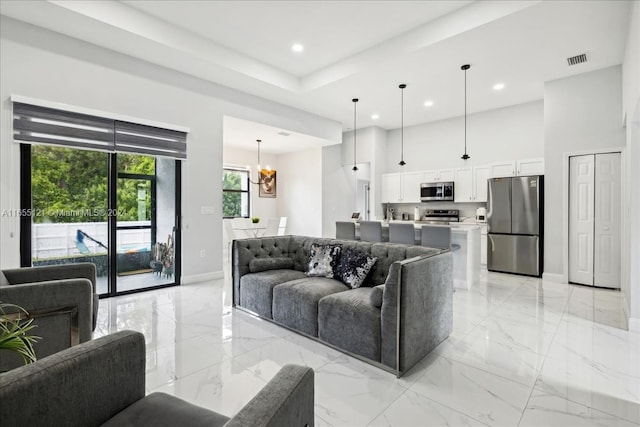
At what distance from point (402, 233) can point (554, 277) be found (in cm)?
266

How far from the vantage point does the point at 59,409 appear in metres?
0.97

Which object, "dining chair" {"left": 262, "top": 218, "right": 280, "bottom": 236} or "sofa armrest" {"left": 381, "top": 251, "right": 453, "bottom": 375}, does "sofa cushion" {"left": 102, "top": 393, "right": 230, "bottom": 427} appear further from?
"dining chair" {"left": 262, "top": 218, "right": 280, "bottom": 236}

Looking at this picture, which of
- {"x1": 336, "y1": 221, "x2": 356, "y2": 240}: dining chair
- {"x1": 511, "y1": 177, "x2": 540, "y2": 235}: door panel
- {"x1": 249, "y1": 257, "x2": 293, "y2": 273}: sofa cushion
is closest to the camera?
{"x1": 249, "y1": 257, "x2": 293, "y2": 273}: sofa cushion

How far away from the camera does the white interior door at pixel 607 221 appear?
176 inches

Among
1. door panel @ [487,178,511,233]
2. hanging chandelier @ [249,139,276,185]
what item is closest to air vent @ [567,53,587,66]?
door panel @ [487,178,511,233]

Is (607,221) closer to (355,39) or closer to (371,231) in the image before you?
(371,231)

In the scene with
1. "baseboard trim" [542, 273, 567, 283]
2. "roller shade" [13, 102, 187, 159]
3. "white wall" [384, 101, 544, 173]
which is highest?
"white wall" [384, 101, 544, 173]

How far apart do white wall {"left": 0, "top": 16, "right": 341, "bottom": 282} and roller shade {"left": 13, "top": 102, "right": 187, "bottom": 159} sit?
116mm

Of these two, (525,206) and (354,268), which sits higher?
(525,206)

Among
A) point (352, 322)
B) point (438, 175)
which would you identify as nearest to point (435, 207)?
point (438, 175)

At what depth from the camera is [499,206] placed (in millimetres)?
5734

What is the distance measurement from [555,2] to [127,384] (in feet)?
14.6

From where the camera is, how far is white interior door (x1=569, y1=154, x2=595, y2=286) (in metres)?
4.68

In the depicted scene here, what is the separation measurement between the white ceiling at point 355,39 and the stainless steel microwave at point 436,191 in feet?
6.66
